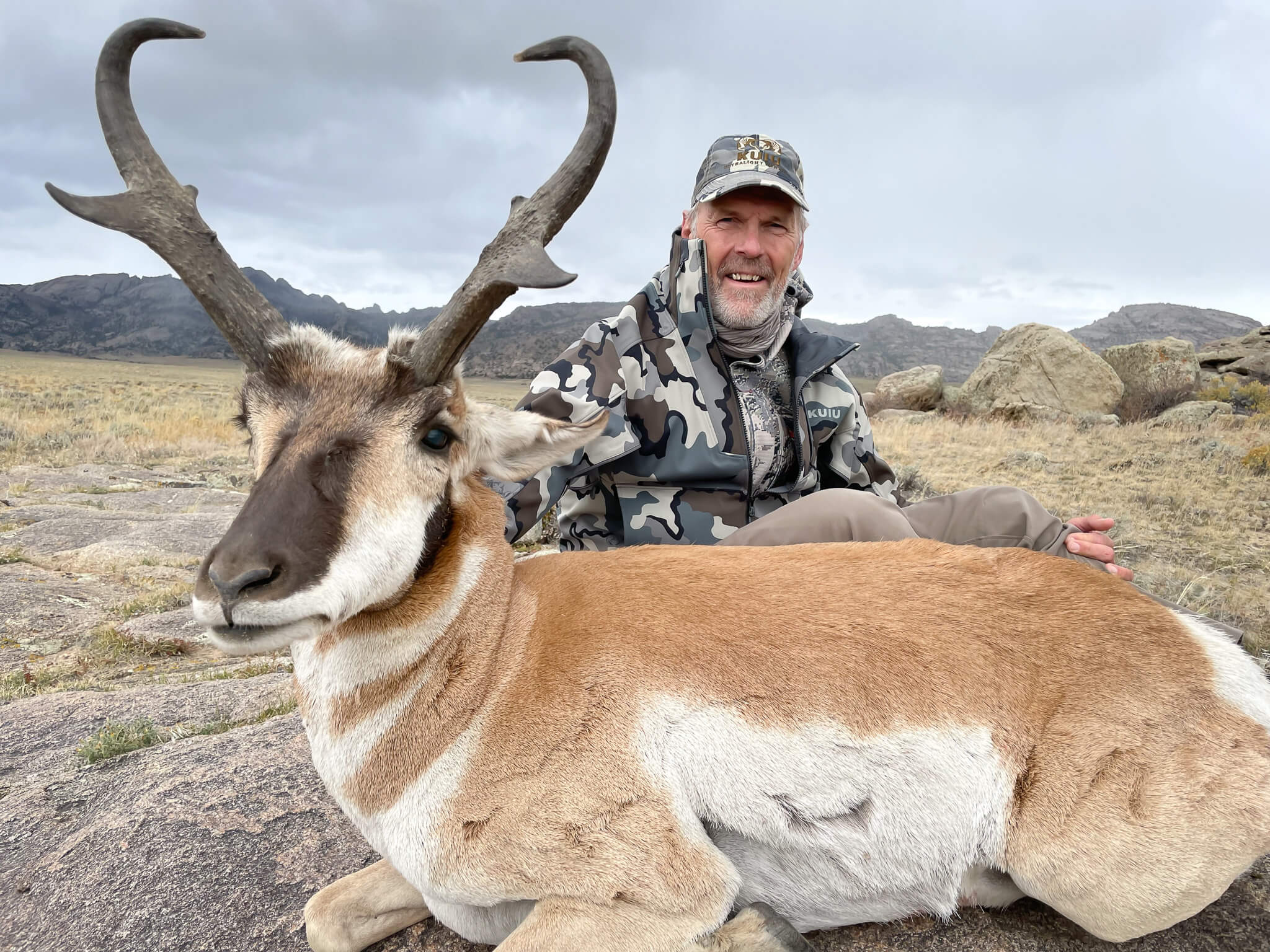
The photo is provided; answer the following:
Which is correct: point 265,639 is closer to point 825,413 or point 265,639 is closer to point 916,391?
point 825,413

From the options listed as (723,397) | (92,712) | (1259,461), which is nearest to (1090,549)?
(723,397)

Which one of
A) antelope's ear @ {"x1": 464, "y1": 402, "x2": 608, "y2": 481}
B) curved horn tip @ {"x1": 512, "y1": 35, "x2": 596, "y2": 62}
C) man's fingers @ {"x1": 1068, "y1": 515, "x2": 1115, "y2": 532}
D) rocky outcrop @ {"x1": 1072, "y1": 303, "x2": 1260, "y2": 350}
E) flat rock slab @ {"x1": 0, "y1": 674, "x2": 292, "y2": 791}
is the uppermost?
rocky outcrop @ {"x1": 1072, "y1": 303, "x2": 1260, "y2": 350}

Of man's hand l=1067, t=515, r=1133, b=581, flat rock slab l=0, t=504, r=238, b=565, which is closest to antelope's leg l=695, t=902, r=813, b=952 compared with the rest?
man's hand l=1067, t=515, r=1133, b=581

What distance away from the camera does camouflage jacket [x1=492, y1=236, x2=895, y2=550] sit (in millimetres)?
5391

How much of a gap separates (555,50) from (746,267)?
3105 mm

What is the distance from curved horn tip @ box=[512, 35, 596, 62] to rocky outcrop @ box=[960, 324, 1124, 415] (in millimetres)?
28908

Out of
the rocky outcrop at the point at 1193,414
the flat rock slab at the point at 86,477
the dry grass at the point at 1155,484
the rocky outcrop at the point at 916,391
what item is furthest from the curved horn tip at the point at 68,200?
the rocky outcrop at the point at 916,391

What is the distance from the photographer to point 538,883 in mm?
2656

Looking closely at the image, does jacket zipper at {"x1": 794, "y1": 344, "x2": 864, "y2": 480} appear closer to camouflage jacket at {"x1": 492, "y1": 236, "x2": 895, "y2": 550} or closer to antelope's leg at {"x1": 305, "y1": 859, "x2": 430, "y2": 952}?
camouflage jacket at {"x1": 492, "y1": 236, "x2": 895, "y2": 550}

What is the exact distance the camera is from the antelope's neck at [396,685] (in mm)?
2871

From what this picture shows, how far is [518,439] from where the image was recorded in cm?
315

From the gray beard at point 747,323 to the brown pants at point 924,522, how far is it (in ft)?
5.67

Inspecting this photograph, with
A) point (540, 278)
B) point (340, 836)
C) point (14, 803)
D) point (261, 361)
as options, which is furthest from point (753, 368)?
point (14, 803)

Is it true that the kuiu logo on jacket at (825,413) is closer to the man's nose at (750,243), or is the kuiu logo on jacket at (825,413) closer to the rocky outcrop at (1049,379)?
the man's nose at (750,243)
